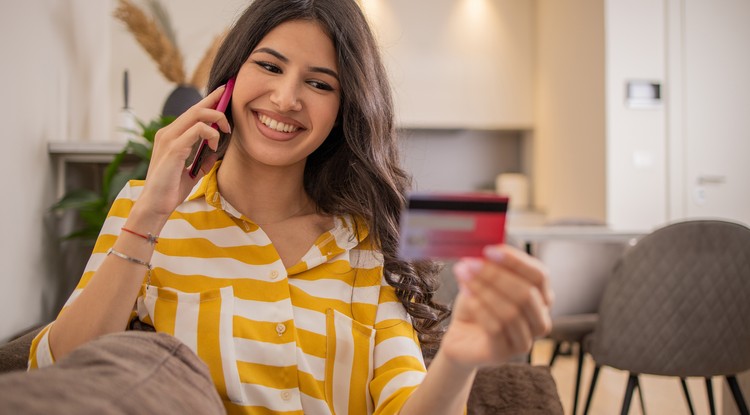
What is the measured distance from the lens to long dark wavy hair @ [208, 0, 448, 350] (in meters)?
1.14

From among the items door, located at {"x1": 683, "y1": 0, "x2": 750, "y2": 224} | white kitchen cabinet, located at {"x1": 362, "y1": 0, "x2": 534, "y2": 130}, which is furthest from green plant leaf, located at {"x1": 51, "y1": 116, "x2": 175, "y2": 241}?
door, located at {"x1": 683, "y1": 0, "x2": 750, "y2": 224}

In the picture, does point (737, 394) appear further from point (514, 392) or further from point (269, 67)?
point (269, 67)

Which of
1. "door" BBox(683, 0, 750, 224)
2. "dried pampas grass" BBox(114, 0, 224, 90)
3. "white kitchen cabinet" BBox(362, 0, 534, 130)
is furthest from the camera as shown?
"white kitchen cabinet" BBox(362, 0, 534, 130)

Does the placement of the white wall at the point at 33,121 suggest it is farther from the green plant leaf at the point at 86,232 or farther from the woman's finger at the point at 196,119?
the woman's finger at the point at 196,119

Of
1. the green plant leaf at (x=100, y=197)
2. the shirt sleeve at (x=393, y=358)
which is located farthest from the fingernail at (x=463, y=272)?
the green plant leaf at (x=100, y=197)

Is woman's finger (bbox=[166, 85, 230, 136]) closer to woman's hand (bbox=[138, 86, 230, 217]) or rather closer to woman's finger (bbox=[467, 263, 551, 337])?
woman's hand (bbox=[138, 86, 230, 217])

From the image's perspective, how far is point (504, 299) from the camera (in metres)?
0.62

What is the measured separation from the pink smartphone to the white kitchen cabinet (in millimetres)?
4168

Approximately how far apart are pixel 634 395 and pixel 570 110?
235 cm

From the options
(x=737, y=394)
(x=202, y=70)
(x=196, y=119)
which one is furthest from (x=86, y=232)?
(x=737, y=394)

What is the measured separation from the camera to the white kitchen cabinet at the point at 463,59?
5.23 m

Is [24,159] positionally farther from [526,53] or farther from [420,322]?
[526,53]

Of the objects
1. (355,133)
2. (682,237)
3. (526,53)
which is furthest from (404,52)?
(355,133)

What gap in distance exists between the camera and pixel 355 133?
1.21 m
